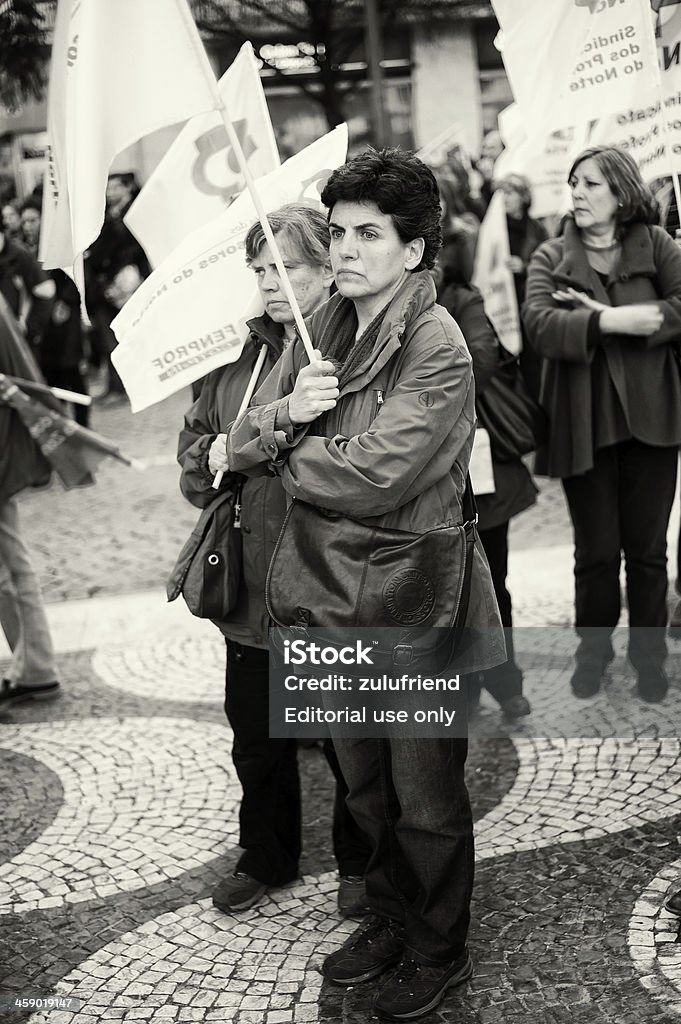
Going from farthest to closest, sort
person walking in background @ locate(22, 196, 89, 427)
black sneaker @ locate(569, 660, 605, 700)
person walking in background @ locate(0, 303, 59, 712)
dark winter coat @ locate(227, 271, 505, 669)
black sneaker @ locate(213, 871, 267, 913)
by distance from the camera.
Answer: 1. person walking in background @ locate(22, 196, 89, 427)
2. person walking in background @ locate(0, 303, 59, 712)
3. black sneaker @ locate(569, 660, 605, 700)
4. black sneaker @ locate(213, 871, 267, 913)
5. dark winter coat @ locate(227, 271, 505, 669)

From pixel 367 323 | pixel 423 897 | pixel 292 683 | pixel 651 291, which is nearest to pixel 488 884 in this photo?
pixel 423 897

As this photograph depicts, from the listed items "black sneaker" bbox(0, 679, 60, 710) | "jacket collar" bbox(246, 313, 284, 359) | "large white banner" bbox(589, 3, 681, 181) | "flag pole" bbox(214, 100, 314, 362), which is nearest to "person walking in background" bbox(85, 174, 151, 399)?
"black sneaker" bbox(0, 679, 60, 710)

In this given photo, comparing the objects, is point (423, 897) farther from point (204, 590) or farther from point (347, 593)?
point (204, 590)

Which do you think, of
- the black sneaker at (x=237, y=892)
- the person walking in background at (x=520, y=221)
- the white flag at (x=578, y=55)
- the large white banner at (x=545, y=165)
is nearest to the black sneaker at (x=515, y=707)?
the black sneaker at (x=237, y=892)

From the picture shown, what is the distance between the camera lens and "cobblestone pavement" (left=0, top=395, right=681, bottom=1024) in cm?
325

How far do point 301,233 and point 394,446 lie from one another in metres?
0.97

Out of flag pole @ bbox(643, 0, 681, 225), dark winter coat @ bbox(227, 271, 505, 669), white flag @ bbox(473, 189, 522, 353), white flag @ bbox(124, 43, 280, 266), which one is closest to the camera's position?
dark winter coat @ bbox(227, 271, 505, 669)

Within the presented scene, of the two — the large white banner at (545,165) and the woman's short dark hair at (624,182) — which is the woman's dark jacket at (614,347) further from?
the large white banner at (545,165)

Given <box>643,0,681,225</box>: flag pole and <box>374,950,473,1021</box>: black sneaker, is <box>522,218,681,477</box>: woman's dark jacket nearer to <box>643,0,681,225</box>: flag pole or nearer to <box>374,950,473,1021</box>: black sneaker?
<box>643,0,681,225</box>: flag pole

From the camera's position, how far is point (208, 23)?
1552cm

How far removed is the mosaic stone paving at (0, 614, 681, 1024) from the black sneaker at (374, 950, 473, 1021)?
46mm

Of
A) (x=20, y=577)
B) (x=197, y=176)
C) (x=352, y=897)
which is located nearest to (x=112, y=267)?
(x=20, y=577)

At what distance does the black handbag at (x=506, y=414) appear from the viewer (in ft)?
15.6

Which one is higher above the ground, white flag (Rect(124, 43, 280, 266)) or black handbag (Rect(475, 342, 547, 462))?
white flag (Rect(124, 43, 280, 266))
